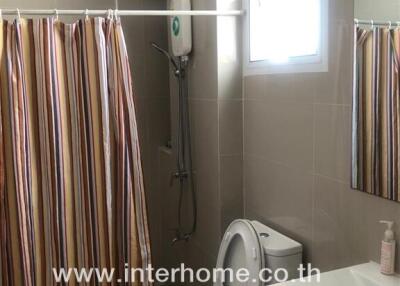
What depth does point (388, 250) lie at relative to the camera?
52.9 inches

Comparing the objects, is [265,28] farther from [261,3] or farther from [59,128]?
[59,128]

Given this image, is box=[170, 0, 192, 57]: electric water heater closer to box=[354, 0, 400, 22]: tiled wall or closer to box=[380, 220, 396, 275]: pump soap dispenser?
box=[354, 0, 400, 22]: tiled wall

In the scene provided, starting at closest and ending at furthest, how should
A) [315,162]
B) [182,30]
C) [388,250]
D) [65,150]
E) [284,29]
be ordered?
[388,250] < [315,162] < [65,150] < [284,29] < [182,30]

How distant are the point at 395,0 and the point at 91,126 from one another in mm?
1299

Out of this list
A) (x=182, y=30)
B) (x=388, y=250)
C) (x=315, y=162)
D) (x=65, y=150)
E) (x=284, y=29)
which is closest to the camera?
(x=388, y=250)

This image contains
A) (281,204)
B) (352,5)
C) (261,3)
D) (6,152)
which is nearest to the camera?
(352,5)

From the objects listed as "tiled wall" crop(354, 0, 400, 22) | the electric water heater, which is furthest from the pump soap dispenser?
the electric water heater

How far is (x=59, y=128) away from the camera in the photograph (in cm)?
186

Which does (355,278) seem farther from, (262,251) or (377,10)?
(377,10)

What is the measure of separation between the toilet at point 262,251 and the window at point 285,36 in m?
0.74

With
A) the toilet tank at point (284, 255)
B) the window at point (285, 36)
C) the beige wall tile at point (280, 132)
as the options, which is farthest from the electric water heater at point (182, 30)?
the toilet tank at point (284, 255)

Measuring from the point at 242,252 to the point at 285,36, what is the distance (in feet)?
3.40

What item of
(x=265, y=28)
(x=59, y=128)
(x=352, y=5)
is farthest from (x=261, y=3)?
(x=59, y=128)

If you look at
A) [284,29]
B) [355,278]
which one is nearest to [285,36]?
[284,29]
